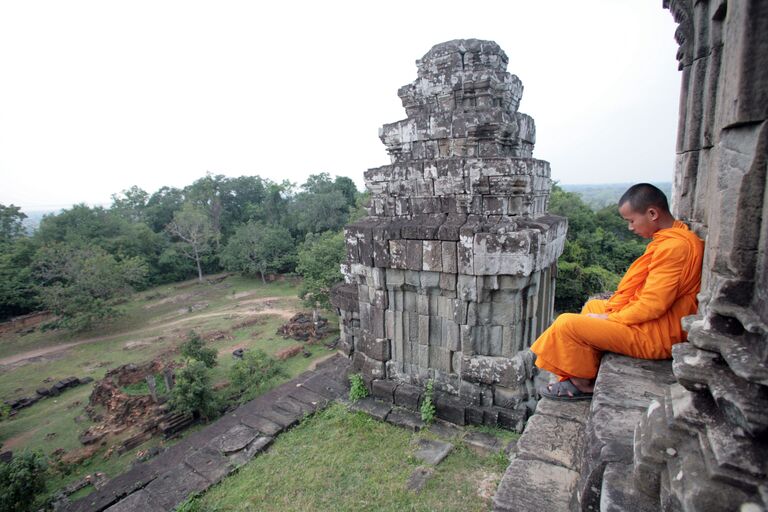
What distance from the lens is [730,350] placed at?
4.29 feet

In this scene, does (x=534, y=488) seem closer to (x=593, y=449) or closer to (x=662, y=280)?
(x=593, y=449)

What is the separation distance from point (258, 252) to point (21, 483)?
20085mm

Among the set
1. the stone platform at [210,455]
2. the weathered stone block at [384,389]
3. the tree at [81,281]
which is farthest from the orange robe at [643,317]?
the tree at [81,281]

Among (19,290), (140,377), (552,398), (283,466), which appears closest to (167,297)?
(19,290)

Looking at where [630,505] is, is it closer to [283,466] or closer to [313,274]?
[283,466]

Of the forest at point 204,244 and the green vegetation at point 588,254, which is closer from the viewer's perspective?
the green vegetation at point 588,254

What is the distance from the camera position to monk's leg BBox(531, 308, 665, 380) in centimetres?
246

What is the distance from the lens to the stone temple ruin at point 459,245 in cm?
457

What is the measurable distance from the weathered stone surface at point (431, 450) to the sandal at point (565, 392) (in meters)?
2.03

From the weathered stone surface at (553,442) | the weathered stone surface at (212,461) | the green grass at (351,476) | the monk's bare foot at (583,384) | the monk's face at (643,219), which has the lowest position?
the weathered stone surface at (212,461)

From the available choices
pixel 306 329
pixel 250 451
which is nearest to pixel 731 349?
pixel 250 451

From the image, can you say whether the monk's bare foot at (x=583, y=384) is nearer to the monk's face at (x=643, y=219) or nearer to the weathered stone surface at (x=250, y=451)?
the monk's face at (x=643, y=219)

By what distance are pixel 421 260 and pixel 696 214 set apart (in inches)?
113

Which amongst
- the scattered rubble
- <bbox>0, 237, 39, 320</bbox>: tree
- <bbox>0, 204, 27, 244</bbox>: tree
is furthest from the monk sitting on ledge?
<bbox>0, 204, 27, 244</bbox>: tree
